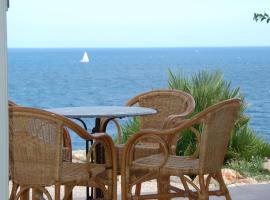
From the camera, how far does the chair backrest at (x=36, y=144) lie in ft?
10.2

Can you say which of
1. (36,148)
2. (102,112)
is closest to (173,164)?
(102,112)

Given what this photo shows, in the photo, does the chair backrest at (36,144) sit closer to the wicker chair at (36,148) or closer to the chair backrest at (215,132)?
the wicker chair at (36,148)

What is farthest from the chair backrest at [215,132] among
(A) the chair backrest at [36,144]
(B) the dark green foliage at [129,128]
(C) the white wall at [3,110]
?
(B) the dark green foliage at [129,128]

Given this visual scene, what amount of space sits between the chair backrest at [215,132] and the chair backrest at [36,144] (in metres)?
0.80

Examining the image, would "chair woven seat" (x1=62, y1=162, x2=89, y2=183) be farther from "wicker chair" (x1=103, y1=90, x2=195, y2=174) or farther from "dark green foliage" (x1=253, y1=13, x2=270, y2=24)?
"dark green foliage" (x1=253, y1=13, x2=270, y2=24)

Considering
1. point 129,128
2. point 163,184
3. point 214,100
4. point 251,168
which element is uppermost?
point 214,100

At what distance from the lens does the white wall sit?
1.23 metres

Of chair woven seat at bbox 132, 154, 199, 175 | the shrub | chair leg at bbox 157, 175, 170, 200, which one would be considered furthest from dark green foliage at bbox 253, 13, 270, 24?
the shrub

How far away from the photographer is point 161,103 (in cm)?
475

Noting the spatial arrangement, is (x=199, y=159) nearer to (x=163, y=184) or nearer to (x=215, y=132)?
(x=215, y=132)

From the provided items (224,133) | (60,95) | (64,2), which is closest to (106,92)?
(60,95)

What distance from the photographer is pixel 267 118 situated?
19.1 meters

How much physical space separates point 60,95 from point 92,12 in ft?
61.9

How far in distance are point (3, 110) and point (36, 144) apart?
192 cm
